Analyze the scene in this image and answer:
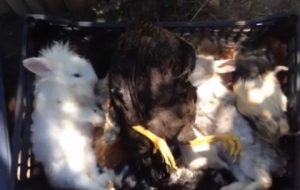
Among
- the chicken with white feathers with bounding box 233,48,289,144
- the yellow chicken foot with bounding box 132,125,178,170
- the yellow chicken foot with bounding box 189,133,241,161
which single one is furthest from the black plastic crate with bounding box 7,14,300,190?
the yellow chicken foot with bounding box 132,125,178,170

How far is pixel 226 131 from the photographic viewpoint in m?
1.76

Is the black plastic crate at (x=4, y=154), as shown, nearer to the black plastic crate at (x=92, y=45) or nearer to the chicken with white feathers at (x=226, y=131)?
the black plastic crate at (x=92, y=45)

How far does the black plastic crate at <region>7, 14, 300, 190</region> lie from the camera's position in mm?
1767

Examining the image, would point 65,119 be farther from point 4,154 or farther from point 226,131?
point 226,131

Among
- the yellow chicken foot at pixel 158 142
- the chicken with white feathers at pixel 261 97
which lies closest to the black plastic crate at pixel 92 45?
the chicken with white feathers at pixel 261 97

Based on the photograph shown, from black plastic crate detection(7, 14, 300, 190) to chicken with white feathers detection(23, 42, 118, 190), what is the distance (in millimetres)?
48

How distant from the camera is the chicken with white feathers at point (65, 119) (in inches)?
68.2

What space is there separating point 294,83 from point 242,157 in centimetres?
25

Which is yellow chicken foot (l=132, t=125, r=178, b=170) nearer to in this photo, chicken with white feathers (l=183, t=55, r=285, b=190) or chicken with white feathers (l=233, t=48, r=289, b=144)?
chicken with white feathers (l=183, t=55, r=285, b=190)

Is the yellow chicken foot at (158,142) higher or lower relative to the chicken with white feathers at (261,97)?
lower

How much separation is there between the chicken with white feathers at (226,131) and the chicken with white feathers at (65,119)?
0.25 metres

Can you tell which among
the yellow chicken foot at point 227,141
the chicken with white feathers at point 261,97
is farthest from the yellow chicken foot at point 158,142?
the chicken with white feathers at point 261,97

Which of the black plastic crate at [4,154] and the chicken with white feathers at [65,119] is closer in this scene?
the chicken with white feathers at [65,119]

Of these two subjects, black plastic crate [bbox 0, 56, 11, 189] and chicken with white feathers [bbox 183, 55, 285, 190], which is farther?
black plastic crate [bbox 0, 56, 11, 189]
